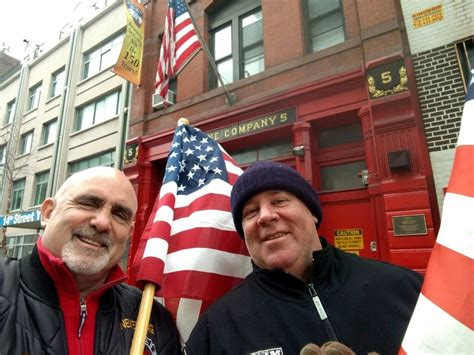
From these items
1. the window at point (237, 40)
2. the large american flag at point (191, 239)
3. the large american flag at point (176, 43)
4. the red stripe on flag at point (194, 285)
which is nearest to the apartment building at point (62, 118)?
the window at point (237, 40)

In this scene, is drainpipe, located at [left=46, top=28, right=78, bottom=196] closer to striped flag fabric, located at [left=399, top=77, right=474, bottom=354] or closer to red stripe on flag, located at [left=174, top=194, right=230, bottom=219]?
red stripe on flag, located at [left=174, top=194, right=230, bottom=219]

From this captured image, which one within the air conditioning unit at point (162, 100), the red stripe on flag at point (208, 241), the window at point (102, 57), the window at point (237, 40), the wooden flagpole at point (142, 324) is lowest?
the wooden flagpole at point (142, 324)

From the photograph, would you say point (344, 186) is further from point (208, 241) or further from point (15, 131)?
point (15, 131)

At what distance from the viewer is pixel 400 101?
5.72 metres

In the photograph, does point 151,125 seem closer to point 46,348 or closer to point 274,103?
point 274,103

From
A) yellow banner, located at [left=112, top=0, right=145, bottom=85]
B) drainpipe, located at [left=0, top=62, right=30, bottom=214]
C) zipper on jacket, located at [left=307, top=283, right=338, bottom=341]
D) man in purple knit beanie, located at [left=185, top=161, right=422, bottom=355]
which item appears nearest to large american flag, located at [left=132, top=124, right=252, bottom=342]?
man in purple knit beanie, located at [left=185, top=161, right=422, bottom=355]

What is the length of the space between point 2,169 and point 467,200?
2344 centimetres

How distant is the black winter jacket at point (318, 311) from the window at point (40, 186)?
16623 mm

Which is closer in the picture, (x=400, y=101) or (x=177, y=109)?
(x=400, y=101)

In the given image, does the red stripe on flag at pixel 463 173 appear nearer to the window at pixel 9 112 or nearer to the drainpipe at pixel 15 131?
the drainpipe at pixel 15 131

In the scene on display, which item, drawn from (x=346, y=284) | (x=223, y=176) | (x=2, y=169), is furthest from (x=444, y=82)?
(x=2, y=169)

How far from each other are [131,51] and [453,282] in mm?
8791

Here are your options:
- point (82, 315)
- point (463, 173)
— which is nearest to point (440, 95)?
point (463, 173)

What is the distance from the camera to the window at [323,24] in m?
7.35
